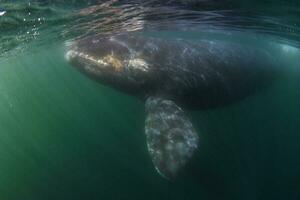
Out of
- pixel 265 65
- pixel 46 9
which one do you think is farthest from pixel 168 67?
pixel 265 65

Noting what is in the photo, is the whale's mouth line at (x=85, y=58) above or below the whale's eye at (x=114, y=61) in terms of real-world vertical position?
below

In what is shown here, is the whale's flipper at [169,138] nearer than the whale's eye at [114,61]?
Yes

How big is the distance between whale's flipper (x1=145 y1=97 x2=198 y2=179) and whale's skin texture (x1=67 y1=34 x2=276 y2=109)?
1586 millimetres

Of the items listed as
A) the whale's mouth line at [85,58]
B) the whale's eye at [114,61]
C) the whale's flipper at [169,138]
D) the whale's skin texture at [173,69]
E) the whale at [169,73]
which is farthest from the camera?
the whale's mouth line at [85,58]

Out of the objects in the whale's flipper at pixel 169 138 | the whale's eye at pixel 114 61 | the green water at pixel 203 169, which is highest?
the whale's eye at pixel 114 61

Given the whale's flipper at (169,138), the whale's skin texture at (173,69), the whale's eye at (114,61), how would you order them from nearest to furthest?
the whale's flipper at (169,138)
the whale's skin texture at (173,69)
the whale's eye at (114,61)

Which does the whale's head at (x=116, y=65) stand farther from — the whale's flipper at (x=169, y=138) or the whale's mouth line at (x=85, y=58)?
the whale's flipper at (x=169, y=138)

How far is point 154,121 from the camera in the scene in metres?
10.3

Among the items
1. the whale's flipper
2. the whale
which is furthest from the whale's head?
the whale's flipper

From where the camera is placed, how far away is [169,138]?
9570 mm

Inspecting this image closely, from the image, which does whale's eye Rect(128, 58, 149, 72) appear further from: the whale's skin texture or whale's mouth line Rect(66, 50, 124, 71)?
whale's mouth line Rect(66, 50, 124, 71)

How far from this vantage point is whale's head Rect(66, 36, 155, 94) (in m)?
12.9

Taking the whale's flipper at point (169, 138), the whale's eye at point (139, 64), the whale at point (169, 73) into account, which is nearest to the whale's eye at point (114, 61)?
the whale at point (169, 73)

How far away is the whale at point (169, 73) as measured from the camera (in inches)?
434
